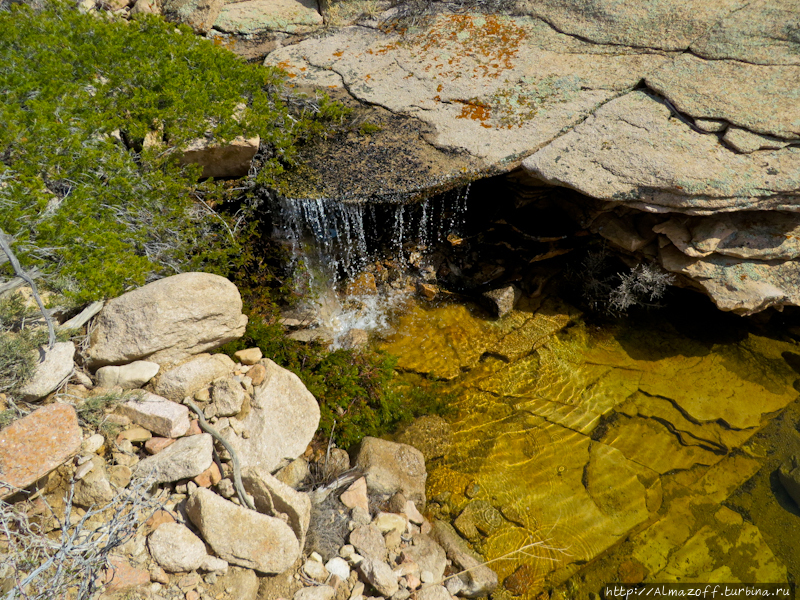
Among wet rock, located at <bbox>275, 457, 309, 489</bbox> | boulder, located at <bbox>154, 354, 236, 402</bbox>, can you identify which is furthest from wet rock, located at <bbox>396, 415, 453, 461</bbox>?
boulder, located at <bbox>154, 354, 236, 402</bbox>

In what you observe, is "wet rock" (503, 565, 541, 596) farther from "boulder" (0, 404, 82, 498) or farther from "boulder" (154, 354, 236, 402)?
"boulder" (0, 404, 82, 498)

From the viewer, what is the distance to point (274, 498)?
9.29ft

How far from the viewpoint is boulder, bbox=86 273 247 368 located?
3.02 metres

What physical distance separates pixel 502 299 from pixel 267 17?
13.7 ft

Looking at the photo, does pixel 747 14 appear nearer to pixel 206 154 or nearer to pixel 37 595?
pixel 206 154

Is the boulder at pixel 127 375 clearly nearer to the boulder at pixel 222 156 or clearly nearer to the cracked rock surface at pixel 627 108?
the boulder at pixel 222 156

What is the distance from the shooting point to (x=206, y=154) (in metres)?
4.02

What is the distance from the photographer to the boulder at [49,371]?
2.70 meters

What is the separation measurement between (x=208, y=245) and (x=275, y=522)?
2.26m

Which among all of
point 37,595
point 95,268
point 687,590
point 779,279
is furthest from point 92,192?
point 779,279

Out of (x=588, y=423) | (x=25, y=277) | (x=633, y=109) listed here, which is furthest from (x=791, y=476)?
(x=25, y=277)

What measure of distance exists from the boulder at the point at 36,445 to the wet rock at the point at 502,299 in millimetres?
3699

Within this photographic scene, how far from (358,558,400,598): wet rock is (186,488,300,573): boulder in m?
0.46

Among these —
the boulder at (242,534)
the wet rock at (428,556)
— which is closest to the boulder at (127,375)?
the boulder at (242,534)
